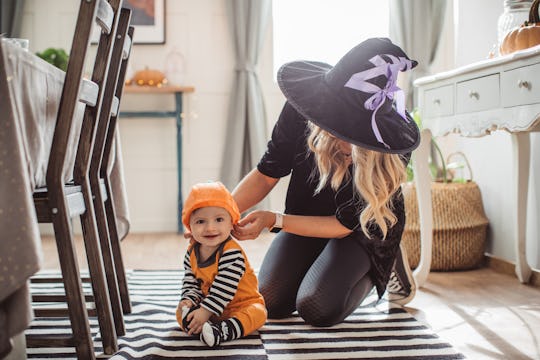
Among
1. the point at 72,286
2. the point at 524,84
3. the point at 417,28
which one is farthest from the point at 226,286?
the point at 417,28

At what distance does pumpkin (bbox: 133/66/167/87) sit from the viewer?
13.0ft

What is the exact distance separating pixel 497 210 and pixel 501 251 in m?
0.20

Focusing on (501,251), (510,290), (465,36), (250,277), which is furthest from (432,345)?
(465,36)

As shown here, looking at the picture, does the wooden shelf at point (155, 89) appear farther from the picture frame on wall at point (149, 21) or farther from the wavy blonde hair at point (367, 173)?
the wavy blonde hair at point (367, 173)

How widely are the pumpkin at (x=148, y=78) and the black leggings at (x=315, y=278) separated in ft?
7.04

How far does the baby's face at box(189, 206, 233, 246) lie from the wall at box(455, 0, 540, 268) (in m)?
1.54

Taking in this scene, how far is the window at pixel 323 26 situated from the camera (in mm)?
4328

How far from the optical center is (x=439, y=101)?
97.0 inches

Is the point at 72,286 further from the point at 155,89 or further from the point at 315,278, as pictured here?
the point at 155,89

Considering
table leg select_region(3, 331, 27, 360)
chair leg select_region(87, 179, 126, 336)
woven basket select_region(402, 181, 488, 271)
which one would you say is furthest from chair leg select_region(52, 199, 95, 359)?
woven basket select_region(402, 181, 488, 271)

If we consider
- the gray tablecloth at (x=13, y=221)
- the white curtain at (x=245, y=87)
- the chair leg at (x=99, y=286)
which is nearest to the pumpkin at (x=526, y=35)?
the chair leg at (x=99, y=286)

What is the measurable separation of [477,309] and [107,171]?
129 centimetres

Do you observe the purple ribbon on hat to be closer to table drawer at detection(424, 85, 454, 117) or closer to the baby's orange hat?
the baby's orange hat

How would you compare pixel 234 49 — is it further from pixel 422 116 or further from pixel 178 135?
pixel 422 116
